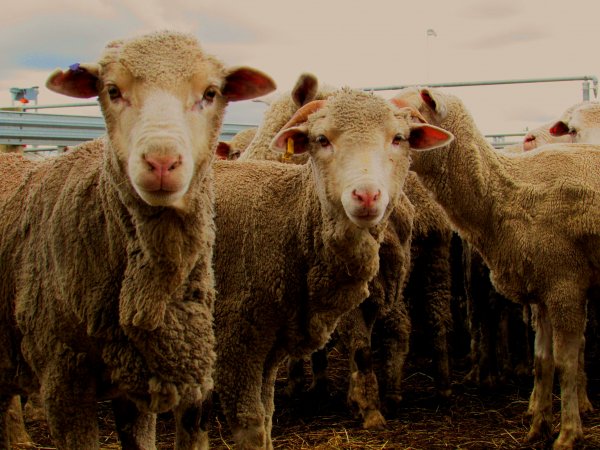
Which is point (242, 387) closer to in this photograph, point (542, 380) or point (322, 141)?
point (322, 141)

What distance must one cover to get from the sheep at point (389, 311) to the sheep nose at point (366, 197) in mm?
1910

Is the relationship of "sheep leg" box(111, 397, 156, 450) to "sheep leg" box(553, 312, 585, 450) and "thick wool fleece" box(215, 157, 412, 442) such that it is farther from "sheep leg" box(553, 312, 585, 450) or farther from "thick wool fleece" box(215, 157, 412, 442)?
"sheep leg" box(553, 312, 585, 450)

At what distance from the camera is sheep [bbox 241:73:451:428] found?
5.60 metres

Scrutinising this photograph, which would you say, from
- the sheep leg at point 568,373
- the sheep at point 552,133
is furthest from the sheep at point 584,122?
the sheep leg at point 568,373

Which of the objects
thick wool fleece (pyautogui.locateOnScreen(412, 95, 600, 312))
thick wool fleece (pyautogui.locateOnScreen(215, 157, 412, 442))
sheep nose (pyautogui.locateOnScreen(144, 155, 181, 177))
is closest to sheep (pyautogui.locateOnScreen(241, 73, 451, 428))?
thick wool fleece (pyautogui.locateOnScreen(412, 95, 600, 312))

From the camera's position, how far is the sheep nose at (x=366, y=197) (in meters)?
3.49

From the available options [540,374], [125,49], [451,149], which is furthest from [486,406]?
[125,49]

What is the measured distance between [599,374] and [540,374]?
7.19ft

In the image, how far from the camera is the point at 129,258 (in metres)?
3.05

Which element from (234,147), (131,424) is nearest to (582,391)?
(234,147)

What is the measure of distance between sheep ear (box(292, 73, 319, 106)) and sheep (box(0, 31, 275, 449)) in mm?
2142

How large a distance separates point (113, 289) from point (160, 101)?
0.79 meters

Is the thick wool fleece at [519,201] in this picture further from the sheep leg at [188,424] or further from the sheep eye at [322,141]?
the sheep leg at [188,424]

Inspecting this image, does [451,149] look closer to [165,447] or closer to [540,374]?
[540,374]
